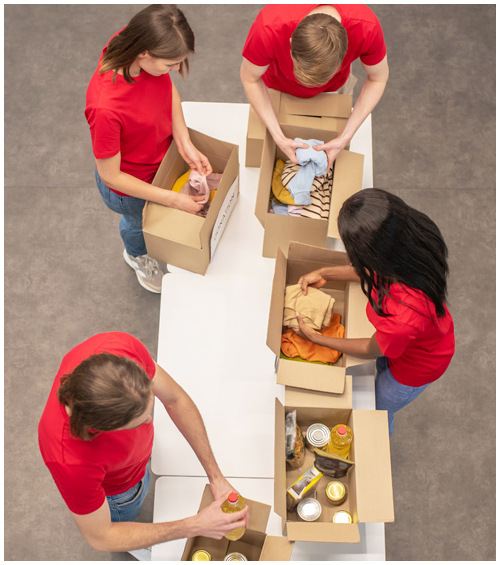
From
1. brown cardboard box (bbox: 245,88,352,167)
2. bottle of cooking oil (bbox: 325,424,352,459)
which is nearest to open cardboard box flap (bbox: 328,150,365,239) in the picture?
brown cardboard box (bbox: 245,88,352,167)

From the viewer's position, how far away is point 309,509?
160 centimetres

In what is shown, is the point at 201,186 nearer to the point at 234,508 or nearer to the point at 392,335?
the point at 392,335

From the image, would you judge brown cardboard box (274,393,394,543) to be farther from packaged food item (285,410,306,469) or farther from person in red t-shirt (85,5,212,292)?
person in red t-shirt (85,5,212,292)

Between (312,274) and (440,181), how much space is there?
184cm

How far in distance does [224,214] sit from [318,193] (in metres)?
0.39

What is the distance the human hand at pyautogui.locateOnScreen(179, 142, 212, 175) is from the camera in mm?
2066

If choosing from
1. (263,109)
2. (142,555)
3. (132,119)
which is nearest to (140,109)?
(132,119)

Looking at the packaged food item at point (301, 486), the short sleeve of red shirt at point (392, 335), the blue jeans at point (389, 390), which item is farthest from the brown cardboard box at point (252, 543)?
the blue jeans at point (389, 390)

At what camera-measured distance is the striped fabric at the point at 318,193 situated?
2.05m

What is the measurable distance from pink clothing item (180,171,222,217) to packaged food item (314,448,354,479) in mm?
1016

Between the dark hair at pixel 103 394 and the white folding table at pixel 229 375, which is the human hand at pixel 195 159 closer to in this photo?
the white folding table at pixel 229 375

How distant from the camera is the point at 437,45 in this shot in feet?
11.9

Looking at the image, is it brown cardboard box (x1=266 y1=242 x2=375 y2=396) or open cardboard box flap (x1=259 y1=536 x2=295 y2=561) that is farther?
brown cardboard box (x1=266 y1=242 x2=375 y2=396)

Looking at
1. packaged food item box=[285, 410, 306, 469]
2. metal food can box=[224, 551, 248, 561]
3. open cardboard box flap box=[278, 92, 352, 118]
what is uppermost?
open cardboard box flap box=[278, 92, 352, 118]
